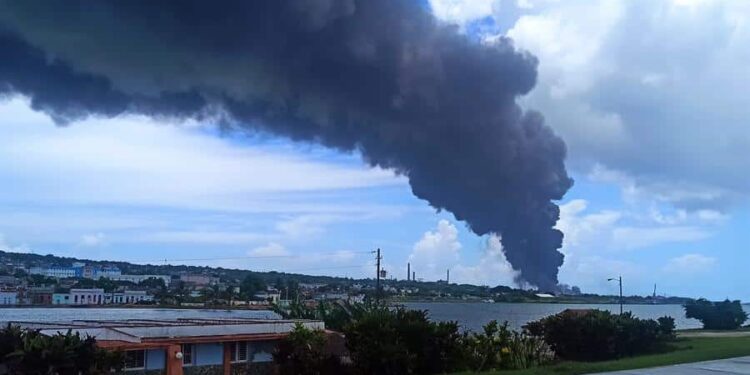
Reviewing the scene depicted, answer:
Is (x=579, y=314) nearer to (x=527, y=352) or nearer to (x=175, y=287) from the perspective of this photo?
(x=527, y=352)

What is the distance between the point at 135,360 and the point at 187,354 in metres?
2.35

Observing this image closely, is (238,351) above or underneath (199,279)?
underneath

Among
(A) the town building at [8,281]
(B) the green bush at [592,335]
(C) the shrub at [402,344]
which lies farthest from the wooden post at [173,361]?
(A) the town building at [8,281]

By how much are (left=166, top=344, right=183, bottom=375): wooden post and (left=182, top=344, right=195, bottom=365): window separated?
1065mm

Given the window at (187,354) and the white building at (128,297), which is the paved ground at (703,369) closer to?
the window at (187,354)

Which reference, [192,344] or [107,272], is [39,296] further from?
[192,344]

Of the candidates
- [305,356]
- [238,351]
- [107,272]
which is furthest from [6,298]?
[305,356]

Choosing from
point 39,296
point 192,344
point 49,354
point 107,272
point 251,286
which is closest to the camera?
point 49,354

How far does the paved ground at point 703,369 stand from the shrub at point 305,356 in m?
10.2

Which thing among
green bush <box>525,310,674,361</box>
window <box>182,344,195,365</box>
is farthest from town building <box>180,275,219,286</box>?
window <box>182,344,195,365</box>

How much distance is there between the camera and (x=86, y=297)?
13400 centimetres

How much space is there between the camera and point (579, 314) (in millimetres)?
33562

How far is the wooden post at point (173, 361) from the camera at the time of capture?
2444 centimetres

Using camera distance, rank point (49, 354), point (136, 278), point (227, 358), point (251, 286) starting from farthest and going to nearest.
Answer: point (136, 278), point (251, 286), point (227, 358), point (49, 354)
